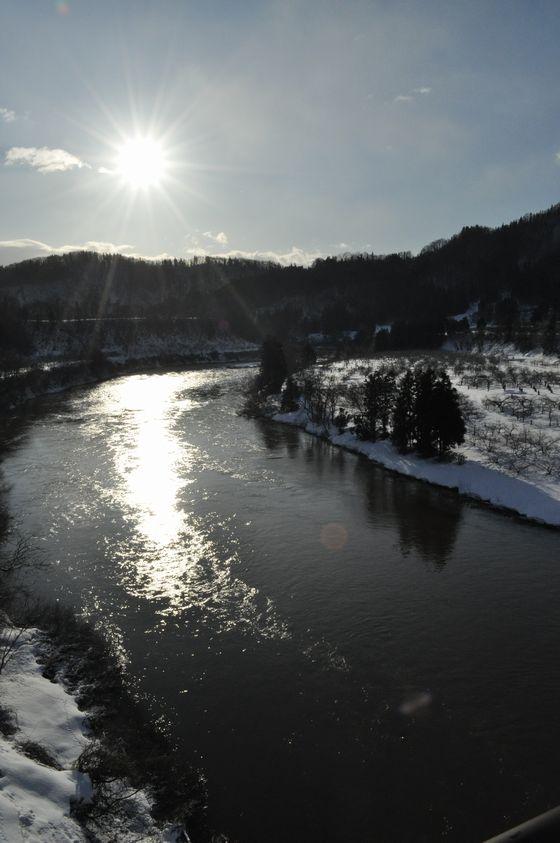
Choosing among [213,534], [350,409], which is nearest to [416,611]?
[213,534]

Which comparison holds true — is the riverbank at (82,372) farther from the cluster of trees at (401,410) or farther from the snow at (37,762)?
the snow at (37,762)

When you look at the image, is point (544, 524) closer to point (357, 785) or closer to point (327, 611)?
point (327, 611)

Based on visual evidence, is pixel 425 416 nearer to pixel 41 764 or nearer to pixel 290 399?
pixel 290 399

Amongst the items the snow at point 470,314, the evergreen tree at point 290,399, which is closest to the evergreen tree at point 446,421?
the evergreen tree at point 290,399

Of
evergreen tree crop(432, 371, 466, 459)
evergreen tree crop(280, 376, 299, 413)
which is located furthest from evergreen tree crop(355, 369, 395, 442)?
evergreen tree crop(280, 376, 299, 413)

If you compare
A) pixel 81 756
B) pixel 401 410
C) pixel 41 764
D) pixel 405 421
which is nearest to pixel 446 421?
pixel 405 421

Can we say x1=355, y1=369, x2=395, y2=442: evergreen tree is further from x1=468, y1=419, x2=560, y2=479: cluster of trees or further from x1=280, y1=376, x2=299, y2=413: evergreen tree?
x1=280, y1=376, x2=299, y2=413: evergreen tree
